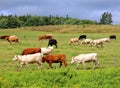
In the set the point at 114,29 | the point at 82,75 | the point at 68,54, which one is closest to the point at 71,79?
the point at 82,75

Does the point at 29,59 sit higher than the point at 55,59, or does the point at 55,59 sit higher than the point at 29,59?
the point at 29,59

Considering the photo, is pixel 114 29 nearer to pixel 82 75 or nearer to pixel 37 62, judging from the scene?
pixel 37 62

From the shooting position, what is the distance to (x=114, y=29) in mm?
86438

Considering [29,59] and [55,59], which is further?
[55,59]

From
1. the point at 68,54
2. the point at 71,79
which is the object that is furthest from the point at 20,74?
the point at 68,54

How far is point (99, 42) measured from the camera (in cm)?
4791

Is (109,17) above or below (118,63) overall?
below

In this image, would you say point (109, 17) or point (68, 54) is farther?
point (109, 17)

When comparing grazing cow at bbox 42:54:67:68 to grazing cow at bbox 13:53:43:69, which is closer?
grazing cow at bbox 13:53:43:69

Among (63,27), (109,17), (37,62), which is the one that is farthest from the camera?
(109,17)

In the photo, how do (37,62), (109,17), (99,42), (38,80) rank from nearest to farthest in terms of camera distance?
1. (38,80)
2. (37,62)
3. (99,42)
4. (109,17)

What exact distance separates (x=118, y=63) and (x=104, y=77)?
28.6 ft

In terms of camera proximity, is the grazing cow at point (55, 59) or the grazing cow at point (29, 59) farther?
the grazing cow at point (55, 59)

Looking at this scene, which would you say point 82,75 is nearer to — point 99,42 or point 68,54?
point 68,54
